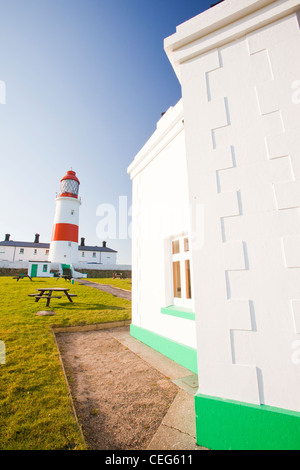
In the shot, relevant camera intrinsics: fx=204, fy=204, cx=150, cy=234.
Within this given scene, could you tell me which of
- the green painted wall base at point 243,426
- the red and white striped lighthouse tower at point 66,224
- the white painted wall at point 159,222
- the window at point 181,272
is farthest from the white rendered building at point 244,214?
the red and white striped lighthouse tower at point 66,224

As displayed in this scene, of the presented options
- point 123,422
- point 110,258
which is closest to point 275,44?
point 123,422

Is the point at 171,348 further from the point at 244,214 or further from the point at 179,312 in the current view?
the point at 244,214

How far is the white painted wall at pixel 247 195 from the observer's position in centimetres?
195

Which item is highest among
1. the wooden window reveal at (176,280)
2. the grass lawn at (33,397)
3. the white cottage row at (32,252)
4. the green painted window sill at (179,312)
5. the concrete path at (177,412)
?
the white cottage row at (32,252)

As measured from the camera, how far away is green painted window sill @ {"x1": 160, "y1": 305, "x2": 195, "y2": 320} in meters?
3.75

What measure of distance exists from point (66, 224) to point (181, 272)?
114 feet

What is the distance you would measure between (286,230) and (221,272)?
758mm

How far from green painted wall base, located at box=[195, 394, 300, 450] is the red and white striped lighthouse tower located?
35.1m

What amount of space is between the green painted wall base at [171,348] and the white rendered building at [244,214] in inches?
67.0

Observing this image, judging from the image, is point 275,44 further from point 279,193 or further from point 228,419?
point 228,419

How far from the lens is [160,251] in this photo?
197 inches

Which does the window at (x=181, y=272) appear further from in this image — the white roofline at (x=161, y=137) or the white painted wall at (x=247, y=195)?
the white roofline at (x=161, y=137)

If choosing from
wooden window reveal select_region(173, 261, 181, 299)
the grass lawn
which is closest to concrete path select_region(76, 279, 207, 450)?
the grass lawn

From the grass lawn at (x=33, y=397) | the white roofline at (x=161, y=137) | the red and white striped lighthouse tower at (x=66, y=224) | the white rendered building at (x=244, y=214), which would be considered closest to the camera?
the white rendered building at (x=244, y=214)
